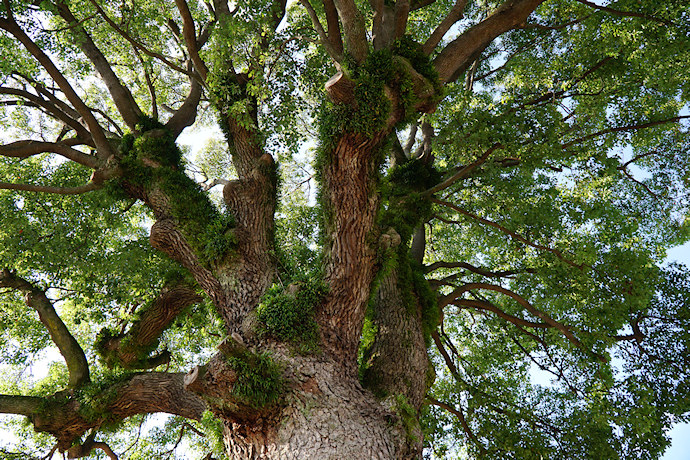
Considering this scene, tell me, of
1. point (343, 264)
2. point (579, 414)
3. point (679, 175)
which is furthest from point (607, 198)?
point (343, 264)

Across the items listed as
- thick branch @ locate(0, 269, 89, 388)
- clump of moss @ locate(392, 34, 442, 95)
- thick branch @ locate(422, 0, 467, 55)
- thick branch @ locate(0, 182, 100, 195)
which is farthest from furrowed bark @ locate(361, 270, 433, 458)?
thick branch @ locate(0, 182, 100, 195)

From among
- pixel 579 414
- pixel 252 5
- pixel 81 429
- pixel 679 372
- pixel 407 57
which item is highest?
pixel 252 5

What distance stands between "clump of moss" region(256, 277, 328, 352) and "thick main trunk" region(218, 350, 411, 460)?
180 millimetres

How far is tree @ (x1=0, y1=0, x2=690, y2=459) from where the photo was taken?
16.6 ft

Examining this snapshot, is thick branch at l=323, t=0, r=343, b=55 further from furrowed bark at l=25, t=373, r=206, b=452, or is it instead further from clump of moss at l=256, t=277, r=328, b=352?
furrowed bark at l=25, t=373, r=206, b=452

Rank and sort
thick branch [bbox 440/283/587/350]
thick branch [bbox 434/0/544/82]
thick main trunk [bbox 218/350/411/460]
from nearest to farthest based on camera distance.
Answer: thick main trunk [bbox 218/350/411/460] < thick branch [bbox 434/0/544/82] < thick branch [bbox 440/283/587/350]

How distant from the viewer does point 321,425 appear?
399 cm

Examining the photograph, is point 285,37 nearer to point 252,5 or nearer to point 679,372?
point 252,5

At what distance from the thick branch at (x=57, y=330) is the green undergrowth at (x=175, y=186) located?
186 centimetres

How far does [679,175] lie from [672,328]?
9.16ft

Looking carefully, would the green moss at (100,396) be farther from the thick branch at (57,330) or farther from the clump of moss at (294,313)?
the clump of moss at (294,313)

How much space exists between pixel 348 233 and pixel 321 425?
2013 millimetres

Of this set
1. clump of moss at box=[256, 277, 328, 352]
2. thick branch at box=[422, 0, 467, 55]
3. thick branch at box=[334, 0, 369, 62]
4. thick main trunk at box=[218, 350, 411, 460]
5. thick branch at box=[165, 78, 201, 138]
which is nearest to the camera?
thick main trunk at box=[218, 350, 411, 460]

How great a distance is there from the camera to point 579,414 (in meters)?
7.86
